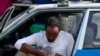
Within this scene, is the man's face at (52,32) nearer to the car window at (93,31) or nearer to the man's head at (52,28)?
the man's head at (52,28)

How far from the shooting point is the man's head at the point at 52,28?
163 inches

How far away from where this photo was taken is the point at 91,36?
403 cm

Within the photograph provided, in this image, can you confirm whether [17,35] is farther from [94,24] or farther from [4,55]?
[94,24]

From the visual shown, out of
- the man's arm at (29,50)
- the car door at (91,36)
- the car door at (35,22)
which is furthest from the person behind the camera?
the car door at (35,22)

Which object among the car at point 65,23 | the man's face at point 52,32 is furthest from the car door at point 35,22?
the man's face at point 52,32

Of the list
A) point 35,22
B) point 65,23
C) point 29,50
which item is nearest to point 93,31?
point 65,23

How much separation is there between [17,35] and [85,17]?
3.36ft

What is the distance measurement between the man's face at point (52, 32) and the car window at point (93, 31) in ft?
1.23

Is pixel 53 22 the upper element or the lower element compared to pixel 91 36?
upper

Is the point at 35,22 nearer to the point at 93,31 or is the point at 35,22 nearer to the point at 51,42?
the point at 51,42

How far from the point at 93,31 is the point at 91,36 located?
0.08 m

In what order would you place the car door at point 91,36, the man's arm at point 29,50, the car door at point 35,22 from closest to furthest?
the car door at point 91,36 → the man's arm at point 29,50 → the car door at point 35,22

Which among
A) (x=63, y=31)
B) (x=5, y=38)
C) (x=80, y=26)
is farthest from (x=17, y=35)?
(x=80, y=26)

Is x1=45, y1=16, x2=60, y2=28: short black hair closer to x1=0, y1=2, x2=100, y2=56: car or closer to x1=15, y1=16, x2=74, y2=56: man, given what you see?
x1=15, y1=16, x2=74, y2=56: man
